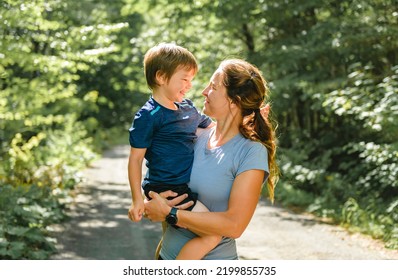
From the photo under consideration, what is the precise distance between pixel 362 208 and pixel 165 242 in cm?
841

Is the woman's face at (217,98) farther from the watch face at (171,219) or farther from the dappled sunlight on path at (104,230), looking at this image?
the dappled sunlight on path at (104,230)

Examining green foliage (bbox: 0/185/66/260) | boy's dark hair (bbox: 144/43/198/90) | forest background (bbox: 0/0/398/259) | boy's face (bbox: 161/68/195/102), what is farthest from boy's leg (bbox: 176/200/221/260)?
green foliage (bbox: 0/185/66/260)

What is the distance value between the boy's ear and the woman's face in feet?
0.86

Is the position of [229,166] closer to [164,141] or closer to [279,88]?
[164,141]

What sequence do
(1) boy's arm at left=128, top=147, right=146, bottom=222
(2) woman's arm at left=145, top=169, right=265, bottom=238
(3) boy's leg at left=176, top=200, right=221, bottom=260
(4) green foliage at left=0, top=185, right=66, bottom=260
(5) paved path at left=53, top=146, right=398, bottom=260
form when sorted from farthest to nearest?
1. (5) paved path at left=53, top=146, right=398, bottom=260
2. (4) green foliage at left=0, top=185, right=66, bottom=260
3. (1) boy's arm at left=128, top=147, right=146, bottom=222
4. (3) boy's leg at left=176, top=200, right=221, bottom=260
5. (2) woman's arm at left=145, top=169, right=265, bottom=238

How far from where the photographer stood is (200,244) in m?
3.11

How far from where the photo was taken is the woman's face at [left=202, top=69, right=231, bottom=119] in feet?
10.3

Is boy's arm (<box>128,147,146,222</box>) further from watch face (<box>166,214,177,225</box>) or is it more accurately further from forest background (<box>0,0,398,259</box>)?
forest background (<box>0,0,398,259</box>)

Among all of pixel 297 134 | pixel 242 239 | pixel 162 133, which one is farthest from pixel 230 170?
pixel 297 134

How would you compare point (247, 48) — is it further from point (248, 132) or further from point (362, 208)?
point (248, 132)

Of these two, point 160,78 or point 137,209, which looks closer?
point 137,209

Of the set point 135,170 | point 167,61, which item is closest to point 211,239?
point 135,170

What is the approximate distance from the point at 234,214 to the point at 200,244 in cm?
24

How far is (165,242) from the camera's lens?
3.32 metres
